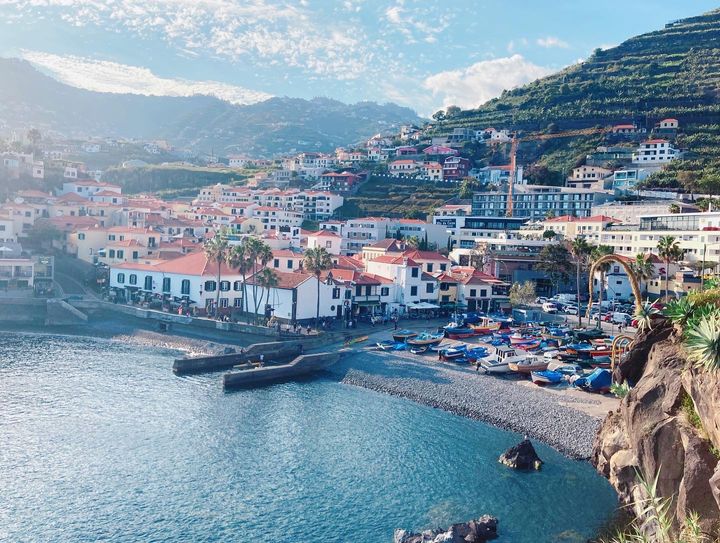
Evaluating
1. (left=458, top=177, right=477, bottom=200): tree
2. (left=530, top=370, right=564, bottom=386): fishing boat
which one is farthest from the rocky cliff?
(left=458, top=177, right=477, bottom=200): tree

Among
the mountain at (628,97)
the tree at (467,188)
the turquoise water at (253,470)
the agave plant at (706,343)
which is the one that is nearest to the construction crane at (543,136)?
the mountain at (628,97)

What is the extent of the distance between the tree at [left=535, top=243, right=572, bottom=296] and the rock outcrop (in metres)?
62.4

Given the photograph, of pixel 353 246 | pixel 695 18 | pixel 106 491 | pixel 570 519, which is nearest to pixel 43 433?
pixel 106 491

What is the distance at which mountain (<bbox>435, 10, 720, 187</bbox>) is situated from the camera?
5719 inches

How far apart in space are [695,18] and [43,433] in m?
210

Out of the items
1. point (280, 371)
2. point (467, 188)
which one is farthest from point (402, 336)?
point (467, 188)

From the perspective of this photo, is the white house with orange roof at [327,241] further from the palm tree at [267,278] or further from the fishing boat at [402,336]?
the fishing boat at [402,336]

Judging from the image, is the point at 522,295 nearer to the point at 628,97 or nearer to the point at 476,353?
the point at 476,353

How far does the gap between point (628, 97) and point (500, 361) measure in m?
129

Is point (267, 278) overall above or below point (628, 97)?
below

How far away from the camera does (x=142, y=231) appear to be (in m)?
91.5

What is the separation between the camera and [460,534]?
2727cm

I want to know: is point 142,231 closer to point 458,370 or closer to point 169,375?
point 169,375

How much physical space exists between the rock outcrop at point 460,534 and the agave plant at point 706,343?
37.9 ft
